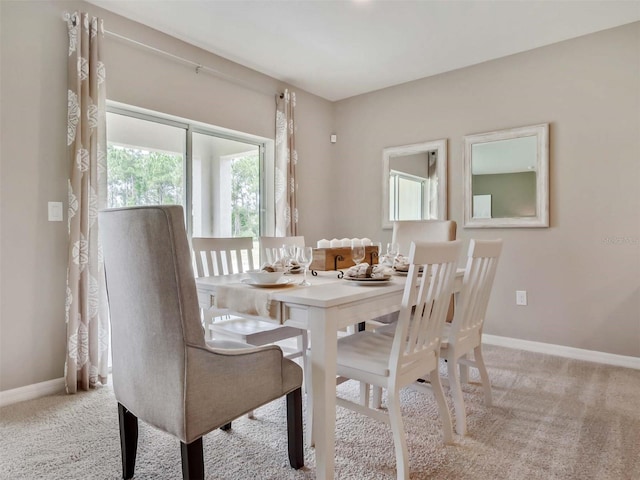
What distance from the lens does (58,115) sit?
8.13ft

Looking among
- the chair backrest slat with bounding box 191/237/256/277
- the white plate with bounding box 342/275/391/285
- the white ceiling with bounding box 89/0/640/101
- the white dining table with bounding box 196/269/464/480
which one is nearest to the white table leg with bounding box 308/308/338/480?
the white dining table with bounding box 196/269/464/480

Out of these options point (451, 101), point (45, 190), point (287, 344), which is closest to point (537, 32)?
point (451, 101)

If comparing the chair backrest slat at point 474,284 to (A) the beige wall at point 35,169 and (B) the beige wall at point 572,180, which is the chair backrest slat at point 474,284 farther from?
(A) the beige wall at point 35,169

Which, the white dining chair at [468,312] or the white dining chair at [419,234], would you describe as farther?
the white dining chair at [419,234]

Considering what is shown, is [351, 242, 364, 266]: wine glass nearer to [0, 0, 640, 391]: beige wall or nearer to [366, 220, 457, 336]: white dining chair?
[366, 220, 457, 336]: white dining chair

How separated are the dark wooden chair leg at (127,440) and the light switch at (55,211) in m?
1.48

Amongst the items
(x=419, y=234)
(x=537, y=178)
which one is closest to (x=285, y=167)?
(x=419, y=234)

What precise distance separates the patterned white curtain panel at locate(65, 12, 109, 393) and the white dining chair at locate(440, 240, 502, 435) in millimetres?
2140

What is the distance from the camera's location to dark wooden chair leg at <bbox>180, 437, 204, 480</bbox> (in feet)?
4.04

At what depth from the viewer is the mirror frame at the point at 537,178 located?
326cm

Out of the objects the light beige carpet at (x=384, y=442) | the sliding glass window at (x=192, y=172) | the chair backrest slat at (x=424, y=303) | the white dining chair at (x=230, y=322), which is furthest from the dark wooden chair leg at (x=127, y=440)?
the sliding glass window at (x=192, y=172)

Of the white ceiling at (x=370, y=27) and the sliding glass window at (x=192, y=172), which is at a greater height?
the white ceiling at (x=370, y=27)

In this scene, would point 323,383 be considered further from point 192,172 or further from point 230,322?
point 192,172

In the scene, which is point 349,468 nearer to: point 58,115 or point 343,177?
point 58,115
